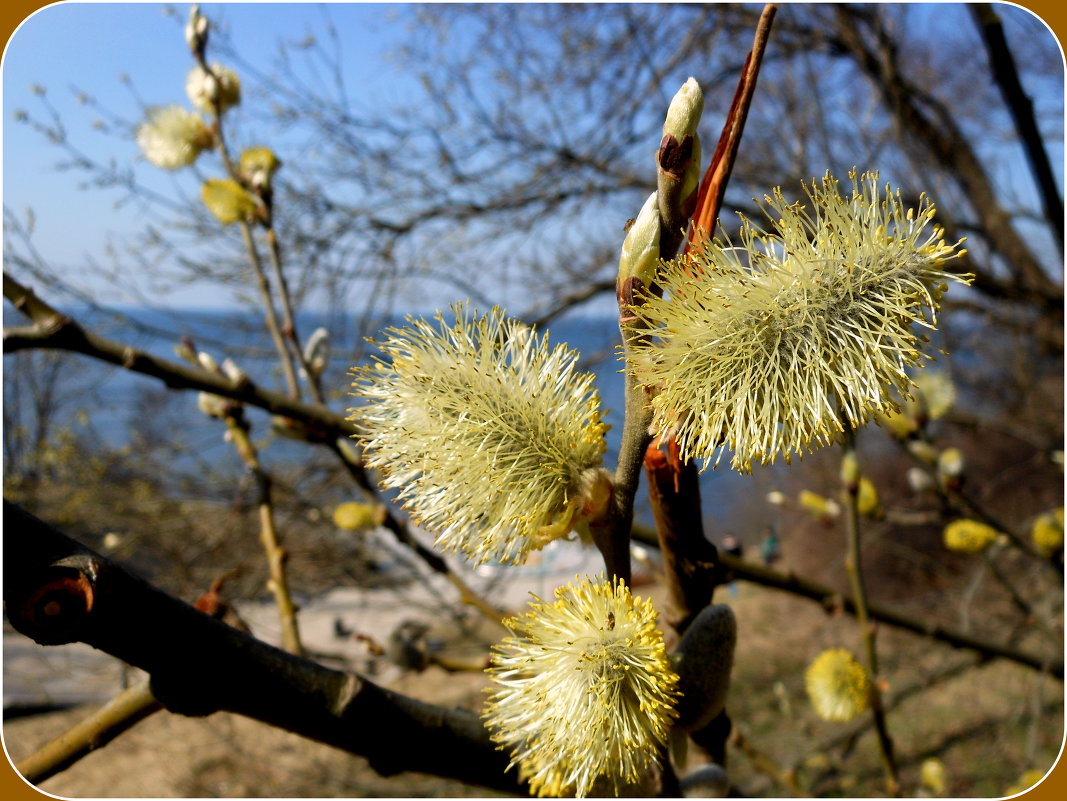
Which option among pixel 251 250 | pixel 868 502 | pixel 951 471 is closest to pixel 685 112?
pixel 251 250

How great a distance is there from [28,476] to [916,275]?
16.2ft

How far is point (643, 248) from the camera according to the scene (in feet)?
1.22

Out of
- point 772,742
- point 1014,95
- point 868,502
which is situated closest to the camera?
point 868,502

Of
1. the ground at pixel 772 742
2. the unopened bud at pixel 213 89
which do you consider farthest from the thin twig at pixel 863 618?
the ground at pixel 772 742

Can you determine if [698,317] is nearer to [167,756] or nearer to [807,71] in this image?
[807,71]

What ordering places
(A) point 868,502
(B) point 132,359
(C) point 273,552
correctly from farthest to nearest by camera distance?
(A) point 868,502
(C) point 273,552
(B) point 132,359

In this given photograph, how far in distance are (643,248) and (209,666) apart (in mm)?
332

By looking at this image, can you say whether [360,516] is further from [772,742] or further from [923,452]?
[772,742]

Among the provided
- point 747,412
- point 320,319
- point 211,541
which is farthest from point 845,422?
point 211,541

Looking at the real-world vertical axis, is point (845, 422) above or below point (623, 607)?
above

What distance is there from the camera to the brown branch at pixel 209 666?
38 centimetres

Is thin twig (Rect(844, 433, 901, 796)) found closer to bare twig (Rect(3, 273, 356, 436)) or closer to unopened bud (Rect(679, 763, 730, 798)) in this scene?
unopened bud (Rect(679, 763, 730, 798))

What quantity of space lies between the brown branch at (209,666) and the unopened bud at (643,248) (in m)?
0.30

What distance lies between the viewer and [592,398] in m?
0.46
